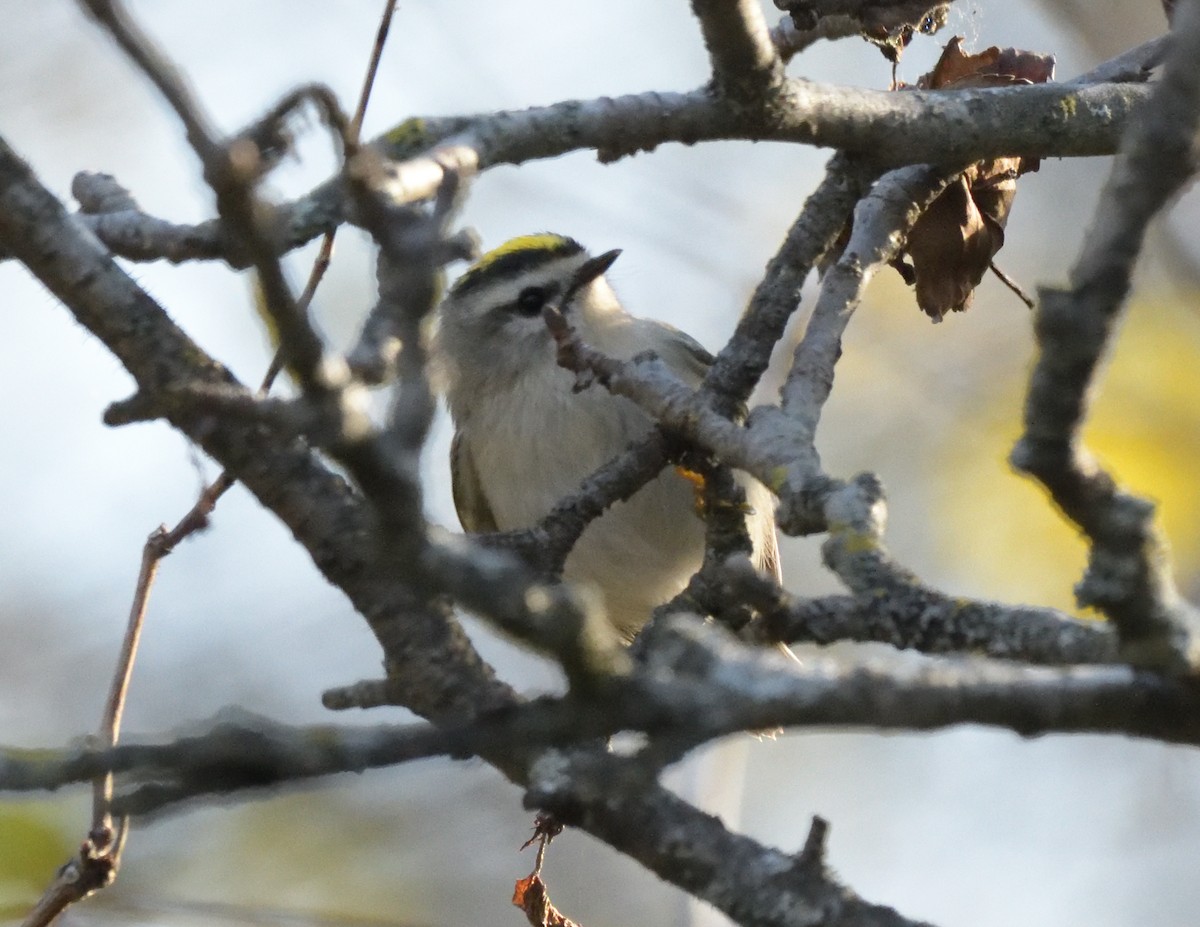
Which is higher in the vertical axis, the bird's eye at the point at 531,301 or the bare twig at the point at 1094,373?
the bird's eye at the point at 531,301

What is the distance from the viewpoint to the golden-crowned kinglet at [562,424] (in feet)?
11.6

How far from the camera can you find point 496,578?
0.92 metres

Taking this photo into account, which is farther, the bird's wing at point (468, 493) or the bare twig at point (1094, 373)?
the bird's wing at point (468, 493)

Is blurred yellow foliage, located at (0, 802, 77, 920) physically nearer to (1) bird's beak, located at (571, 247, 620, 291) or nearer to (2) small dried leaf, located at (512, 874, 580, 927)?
(2) small dried leaf, located at (512, 874, 580, 927)

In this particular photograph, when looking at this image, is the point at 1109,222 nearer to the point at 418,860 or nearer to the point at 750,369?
the point at 750,369

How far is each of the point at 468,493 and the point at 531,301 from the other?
56cm

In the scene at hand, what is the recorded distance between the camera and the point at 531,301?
399 centimetres

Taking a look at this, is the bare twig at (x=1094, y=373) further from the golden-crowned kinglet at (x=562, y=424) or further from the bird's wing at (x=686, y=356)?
the bird's wing at (x=686, y=356)

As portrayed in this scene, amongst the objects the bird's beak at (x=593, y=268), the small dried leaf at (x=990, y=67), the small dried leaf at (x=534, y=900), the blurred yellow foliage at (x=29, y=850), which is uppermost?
the bird's beak at (x=593, y=268)

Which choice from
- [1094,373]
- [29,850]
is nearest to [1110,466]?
[29,850]

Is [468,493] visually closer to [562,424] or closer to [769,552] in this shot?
[562,424]

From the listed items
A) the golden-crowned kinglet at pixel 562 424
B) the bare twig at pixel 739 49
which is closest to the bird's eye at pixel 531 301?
the golden-crowned kinglet at pixel 562 424

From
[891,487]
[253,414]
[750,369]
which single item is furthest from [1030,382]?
[891,487]

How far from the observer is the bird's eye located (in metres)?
3.96
